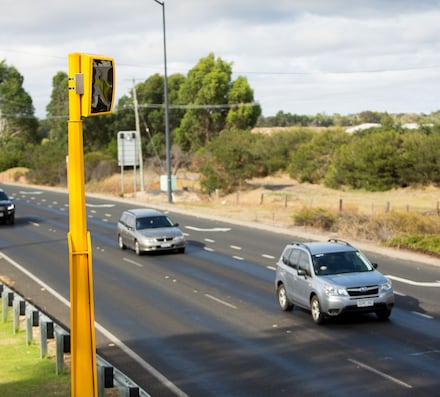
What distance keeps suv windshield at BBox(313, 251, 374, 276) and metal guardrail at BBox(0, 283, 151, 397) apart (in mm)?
6003

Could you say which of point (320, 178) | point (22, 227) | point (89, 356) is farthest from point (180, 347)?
point (320, 178)

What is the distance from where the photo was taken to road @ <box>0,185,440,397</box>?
1298 cm

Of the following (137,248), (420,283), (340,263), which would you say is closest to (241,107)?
(137,248)

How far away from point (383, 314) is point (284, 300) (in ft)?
8.25

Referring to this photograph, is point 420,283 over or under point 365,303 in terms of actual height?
under

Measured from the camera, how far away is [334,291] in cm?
1703

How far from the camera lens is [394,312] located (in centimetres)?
1853

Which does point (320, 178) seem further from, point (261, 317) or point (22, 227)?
point (261, 317)

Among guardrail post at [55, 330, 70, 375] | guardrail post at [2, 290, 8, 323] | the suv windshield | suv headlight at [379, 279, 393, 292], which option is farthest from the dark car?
guardrail post at [55, 330, 70, 375]

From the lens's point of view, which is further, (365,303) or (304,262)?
(304,262)

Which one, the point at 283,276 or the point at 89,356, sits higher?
the point at 89,356

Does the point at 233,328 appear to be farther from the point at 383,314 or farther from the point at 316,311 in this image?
the point at 383,314

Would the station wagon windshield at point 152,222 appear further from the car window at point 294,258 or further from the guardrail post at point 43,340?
the guardrail post at point 43,340

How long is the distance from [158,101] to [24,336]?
9960cm
